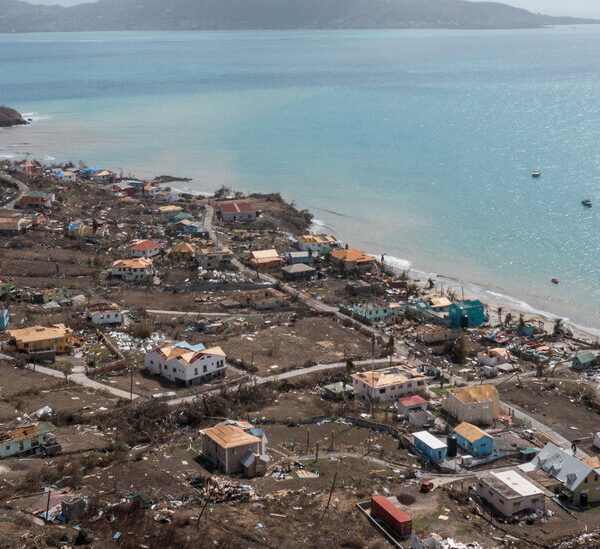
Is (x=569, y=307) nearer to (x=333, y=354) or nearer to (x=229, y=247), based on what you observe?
(x=333, y=354)

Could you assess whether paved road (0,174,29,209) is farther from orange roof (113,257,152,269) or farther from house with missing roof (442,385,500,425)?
house with missing roof (442,385,500,425)

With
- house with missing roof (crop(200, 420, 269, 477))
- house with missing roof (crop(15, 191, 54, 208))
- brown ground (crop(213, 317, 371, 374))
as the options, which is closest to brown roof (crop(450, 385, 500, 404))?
brown ground (crop(213, 317, 371, 374))

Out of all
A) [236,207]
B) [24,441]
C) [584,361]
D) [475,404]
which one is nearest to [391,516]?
[475,404]

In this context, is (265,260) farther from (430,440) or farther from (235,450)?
(235,450)

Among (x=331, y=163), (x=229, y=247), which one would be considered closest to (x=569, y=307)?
(x=229, y=247)

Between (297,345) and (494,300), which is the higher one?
(297,345)
